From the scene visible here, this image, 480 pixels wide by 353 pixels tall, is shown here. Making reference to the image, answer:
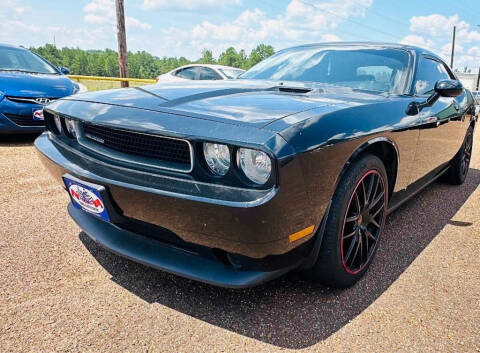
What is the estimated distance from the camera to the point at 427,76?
9.83ft

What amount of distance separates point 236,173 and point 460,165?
360 centimetres

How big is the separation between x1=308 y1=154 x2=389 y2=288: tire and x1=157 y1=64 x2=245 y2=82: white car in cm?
703

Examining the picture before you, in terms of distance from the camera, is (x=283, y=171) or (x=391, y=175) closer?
(x=283, y=171)

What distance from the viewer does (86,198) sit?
182 centimetres

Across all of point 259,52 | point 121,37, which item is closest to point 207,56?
point 259,52

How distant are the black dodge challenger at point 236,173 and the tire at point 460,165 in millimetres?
1974

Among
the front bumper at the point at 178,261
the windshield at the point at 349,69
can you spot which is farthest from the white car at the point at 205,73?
the front bumper at the point at 178,261

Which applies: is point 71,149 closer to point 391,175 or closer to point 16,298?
point 16,298

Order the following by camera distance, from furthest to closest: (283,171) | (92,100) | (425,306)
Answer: (92,100)
(425,306)
(283,171)

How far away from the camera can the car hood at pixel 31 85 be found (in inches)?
190

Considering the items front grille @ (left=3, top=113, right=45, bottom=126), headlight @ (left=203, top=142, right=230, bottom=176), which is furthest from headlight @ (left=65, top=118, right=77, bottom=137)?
front grille @ (left=3, top=113, right=45, bottom=126)

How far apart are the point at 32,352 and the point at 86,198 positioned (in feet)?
2.26

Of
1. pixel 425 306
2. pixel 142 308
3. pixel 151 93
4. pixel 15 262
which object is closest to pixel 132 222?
pixel 142 308

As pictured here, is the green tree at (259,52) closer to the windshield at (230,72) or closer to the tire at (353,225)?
the windshield at (230,72)
